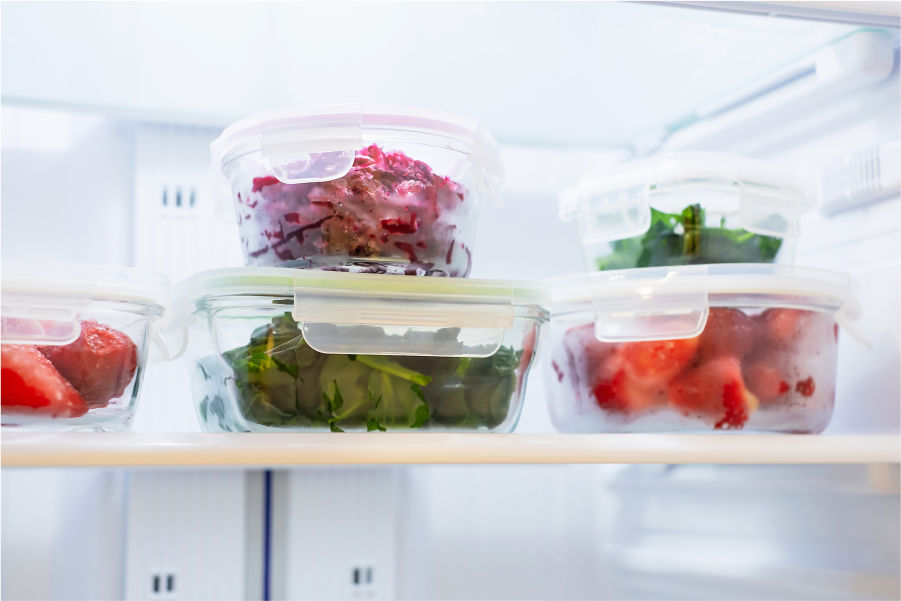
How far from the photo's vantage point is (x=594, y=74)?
3.00 ft

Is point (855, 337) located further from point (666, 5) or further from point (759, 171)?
point (666, 5)

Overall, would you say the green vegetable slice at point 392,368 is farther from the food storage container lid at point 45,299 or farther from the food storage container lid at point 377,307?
the food storage container lid at point 45,299

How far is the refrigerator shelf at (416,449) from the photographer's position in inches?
21.2

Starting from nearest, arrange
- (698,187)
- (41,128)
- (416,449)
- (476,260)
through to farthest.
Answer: (416,449), (698,187), (41,128), (476,260)

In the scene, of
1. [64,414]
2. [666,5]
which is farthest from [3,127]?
[666,5]

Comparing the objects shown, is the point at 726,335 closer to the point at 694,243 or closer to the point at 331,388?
the point at 694,243

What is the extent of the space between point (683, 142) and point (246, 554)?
0.78m

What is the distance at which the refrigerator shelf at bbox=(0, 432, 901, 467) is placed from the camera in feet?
1.77

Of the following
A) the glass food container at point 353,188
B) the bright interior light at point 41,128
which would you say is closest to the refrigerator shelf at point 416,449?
the glass food container at point 353,188

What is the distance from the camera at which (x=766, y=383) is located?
737mm

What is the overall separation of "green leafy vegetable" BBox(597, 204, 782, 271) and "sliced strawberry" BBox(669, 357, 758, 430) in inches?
5.2

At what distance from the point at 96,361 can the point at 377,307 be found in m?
0.22

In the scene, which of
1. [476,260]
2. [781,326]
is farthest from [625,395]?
[476,260]

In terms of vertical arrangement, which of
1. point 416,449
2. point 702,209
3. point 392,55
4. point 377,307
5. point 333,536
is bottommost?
point 333,536
